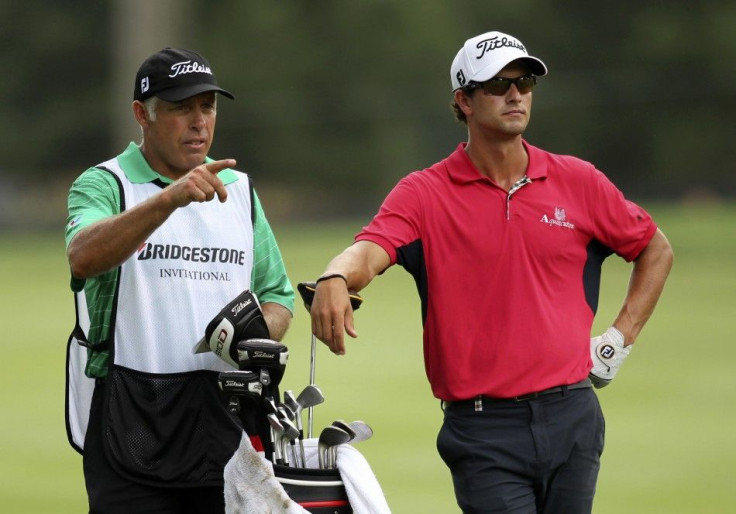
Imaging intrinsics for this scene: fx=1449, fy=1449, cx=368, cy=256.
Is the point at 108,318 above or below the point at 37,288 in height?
below

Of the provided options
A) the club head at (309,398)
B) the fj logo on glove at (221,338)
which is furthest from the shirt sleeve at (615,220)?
the fj logo on glove at (221,338)

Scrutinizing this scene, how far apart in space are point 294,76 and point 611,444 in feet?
110

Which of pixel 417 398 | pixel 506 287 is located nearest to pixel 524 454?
pixel 506 287

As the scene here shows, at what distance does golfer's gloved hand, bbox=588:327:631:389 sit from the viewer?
16.1 ft

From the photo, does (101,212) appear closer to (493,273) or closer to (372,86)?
(493,273)

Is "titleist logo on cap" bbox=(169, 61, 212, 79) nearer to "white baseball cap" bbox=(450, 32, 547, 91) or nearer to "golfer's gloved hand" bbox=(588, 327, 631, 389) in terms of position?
"white baseball cap" bbox=(450, 32, 547, 91)

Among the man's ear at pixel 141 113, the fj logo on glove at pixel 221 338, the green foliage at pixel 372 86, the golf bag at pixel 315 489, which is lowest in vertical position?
the golf bag at pixel 315 489

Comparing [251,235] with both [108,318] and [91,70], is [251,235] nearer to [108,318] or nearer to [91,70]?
[108,318]

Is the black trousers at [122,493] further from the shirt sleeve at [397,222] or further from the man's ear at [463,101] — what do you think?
the man's ear at [463,101]

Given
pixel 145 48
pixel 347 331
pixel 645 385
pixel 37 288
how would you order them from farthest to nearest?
pixel 145 48 → pixel 37 288 → pixel 645 385 → pixel 347 331

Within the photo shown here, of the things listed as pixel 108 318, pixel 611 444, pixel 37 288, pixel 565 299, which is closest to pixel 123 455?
pixel 108 318

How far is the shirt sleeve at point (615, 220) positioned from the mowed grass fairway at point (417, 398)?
520mm

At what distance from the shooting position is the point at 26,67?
44.0 metres

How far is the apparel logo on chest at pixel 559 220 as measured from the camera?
4727 millimetres
